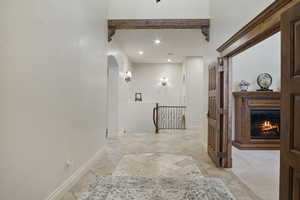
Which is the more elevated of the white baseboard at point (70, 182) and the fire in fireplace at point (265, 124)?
the fire in fireplace at point (265, 124)

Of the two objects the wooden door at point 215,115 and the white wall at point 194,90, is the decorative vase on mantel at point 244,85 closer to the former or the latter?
the wooden door at point 215,115

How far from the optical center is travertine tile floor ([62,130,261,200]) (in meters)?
2.74

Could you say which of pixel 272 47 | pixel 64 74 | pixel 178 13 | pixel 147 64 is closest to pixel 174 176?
pixel 64 74

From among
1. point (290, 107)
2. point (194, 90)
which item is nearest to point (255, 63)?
point (194, 90)

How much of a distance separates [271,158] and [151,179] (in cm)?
278

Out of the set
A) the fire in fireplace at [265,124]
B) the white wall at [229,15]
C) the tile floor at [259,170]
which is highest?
the white wall at [229,15]

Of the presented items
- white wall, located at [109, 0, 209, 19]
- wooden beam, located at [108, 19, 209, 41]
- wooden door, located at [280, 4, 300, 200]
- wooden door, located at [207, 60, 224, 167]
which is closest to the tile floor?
wooden door, located at [207, 60, 224, 167]

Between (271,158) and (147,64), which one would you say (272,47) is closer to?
(271,158)

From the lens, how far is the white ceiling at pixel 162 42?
17.8 feet

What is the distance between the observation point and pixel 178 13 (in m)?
4.68

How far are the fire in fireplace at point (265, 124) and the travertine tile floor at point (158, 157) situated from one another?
142 cm

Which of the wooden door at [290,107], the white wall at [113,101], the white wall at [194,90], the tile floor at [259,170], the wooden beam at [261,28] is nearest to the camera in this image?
the wooden door at [290,107]

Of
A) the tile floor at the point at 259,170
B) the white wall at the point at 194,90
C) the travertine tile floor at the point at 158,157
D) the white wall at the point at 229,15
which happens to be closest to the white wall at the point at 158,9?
the white wall at the point at 229,15

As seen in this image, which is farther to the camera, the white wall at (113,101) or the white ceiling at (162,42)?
the white wall at (113,101)
